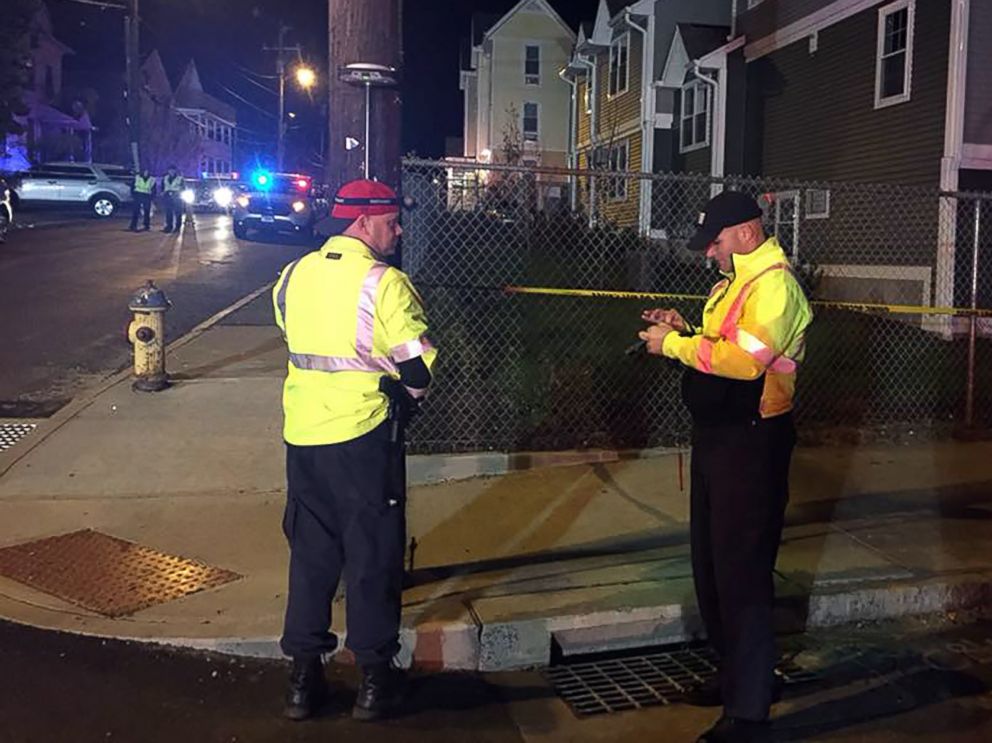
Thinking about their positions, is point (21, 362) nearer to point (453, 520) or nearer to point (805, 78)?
point (453, 520)

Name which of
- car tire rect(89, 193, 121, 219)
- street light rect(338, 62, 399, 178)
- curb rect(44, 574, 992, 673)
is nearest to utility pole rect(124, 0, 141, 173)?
car tire rect(89, 193, 121, 219)

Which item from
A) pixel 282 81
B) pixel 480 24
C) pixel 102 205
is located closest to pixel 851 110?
pixel 102 205

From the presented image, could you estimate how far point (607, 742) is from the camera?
3.83 meters

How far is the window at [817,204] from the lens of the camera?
17064mm

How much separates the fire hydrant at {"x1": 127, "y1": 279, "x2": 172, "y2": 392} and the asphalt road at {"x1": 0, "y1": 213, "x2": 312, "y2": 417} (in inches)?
30.6

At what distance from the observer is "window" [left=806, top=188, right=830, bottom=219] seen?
17.1 m

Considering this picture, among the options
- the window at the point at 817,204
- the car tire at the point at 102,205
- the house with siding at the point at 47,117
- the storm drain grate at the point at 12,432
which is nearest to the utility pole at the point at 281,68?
the house with siding at the point at 47,117

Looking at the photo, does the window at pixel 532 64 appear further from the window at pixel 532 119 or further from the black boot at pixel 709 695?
the black boot at pixel 709 695

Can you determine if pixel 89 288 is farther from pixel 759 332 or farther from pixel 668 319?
pixel 759 332

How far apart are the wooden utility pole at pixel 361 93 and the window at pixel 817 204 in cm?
1334

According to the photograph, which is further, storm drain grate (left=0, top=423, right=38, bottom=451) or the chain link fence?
storm drain grate (left=0, top=423, right=38, bottom=451)

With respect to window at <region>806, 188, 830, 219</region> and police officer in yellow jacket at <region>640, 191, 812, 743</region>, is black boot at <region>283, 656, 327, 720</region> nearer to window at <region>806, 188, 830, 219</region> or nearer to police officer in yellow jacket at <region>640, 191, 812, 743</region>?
police officer in yellow jacket at <region>640, 191, 812, 743</region>

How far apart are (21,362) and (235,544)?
5.82 metres

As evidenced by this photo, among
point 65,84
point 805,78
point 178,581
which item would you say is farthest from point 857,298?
point 65,84
